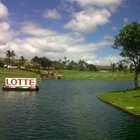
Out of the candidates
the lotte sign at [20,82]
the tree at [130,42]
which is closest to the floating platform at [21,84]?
the lotte sign at [20,82]

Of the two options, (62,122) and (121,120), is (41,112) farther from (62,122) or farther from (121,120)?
(121,120)

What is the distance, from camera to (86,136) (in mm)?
26984

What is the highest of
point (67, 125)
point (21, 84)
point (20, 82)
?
point (20, 82)

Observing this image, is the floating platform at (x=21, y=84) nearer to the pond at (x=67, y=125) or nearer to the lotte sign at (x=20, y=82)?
the lotte sign at (x=20, y=82)

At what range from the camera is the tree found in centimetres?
6569

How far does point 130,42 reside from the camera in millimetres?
68562

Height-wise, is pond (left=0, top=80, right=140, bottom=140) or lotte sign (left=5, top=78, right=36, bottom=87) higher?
lotte sign (left=5, top=78, right=36, bottom=87)

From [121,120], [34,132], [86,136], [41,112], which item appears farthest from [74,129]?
[41,112]

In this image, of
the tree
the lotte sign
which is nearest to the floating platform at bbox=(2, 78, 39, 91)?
the lotte sign

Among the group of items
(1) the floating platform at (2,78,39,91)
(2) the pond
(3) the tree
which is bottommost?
(2) the pond

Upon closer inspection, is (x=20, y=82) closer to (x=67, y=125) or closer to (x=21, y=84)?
(x=21, y=84)

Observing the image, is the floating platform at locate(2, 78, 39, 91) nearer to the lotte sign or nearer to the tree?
the lotte sign

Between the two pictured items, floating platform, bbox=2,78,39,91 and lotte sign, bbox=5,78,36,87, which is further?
lotte sign, bbox=5,78,36,87

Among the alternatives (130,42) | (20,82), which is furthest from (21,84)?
(130,42)
